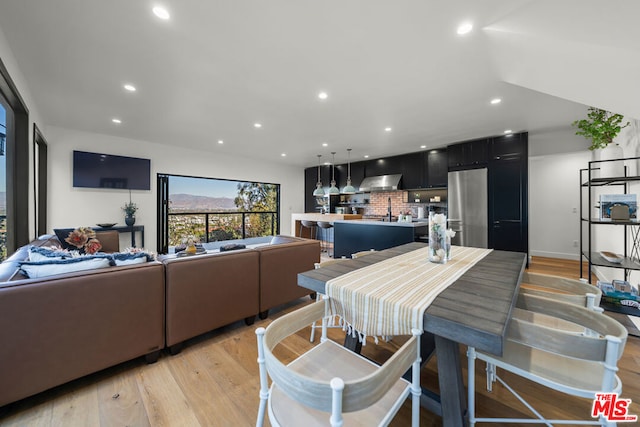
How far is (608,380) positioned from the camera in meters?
0.79

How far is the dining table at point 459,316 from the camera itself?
2.51ft

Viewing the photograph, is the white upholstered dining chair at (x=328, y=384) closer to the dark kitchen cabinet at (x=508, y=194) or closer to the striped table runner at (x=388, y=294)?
the striped table runner at (x=388, y=294)

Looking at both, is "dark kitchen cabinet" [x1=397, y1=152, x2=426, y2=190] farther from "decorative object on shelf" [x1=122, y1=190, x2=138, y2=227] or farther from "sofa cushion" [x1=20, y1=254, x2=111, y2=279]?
"decorative object on shelf" [x1=122, y1=190, x2=138, y2=227]

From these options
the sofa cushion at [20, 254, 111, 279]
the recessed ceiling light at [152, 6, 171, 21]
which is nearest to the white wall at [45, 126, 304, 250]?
the sofa cushion at [20, 254, 111, 279]

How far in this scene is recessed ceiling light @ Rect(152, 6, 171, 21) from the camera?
5.30 ft

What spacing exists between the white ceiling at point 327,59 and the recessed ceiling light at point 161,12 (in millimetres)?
38

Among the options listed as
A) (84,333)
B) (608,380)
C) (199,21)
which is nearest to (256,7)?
(199,21)

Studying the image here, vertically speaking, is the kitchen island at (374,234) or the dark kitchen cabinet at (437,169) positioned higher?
the dark kitchen cabinet at (437,169)

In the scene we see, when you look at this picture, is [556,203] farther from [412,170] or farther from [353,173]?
[353,173]

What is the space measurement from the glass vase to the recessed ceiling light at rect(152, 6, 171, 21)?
88.4 inches

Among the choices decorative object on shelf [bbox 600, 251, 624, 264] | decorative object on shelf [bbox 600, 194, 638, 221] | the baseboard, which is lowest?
the baseboard

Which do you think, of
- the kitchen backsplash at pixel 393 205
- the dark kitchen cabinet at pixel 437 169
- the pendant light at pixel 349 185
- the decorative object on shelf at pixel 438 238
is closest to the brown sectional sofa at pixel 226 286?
the decorative object on shelf at pixel 438 238

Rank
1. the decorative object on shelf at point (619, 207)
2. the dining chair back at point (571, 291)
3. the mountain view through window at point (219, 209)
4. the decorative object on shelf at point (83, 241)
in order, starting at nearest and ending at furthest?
the dining chair back at point (571, 291), the decorative object on shelf at point (619, 207), the decorative object on shelf at point (83, 241), the mountain view through window at point (219, 209)

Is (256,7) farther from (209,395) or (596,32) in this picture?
(209,395)
